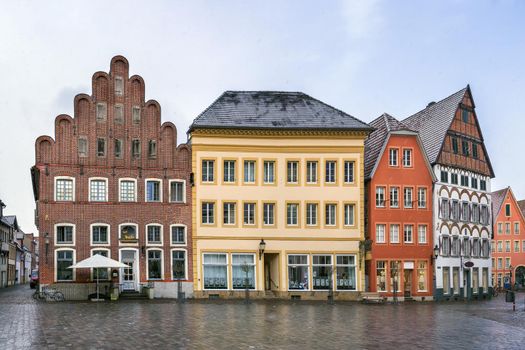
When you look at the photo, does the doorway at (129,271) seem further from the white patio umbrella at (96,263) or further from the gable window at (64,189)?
the gable window at (64,189)

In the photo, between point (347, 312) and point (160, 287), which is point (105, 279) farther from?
point (347, 312)

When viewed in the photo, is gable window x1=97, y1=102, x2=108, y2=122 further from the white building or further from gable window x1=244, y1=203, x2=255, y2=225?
the white building

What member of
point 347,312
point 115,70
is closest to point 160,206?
point 115,70

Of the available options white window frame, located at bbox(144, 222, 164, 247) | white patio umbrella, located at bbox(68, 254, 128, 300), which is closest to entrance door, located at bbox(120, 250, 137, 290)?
white window frame, located at bbox(144, 222, 164, 247)

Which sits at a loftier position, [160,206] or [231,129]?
[231,129]

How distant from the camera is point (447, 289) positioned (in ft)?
198

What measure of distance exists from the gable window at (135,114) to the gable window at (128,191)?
4.22 meters

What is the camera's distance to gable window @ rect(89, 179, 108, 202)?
4969cm

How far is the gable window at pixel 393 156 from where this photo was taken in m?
57.1

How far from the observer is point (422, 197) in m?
58.4

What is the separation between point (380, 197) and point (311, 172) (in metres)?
6.84

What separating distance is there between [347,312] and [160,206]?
17.5m

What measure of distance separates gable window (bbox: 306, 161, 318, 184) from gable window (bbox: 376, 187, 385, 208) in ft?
20.2

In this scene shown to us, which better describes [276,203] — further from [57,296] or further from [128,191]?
[57,296]
